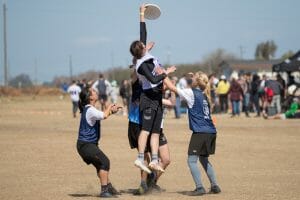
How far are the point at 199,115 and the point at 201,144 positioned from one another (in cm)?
44

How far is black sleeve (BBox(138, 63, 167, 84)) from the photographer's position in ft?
33.0

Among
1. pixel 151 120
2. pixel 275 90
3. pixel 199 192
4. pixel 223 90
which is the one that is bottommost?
pixel 199 192

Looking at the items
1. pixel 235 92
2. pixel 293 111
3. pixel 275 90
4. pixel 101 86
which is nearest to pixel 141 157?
pixel 293 111

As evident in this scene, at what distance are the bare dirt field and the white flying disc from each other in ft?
8.94

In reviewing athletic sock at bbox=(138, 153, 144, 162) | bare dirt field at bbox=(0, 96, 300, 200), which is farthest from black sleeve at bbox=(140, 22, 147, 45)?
bare dirt field at bbox=(0, 96, 300, 200)

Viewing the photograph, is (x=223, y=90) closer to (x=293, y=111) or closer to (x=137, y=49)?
(x=293, y=111)

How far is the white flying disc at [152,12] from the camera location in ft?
35.9

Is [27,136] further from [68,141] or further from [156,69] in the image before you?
[156,69]

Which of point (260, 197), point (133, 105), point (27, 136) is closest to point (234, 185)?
point (260, 197)

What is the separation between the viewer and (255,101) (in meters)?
33.9

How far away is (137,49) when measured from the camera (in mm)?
10172

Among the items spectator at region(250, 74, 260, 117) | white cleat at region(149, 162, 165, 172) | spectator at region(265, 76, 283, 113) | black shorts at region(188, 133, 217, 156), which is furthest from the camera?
spectator at region(250, 74, 260, 117)

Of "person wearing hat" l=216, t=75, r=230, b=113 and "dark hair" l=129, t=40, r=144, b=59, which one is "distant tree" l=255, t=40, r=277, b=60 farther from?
"dark hair" l=129, t=40, r=144, b=59

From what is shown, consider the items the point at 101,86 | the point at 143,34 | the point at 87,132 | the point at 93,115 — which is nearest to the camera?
the point at 93,115
